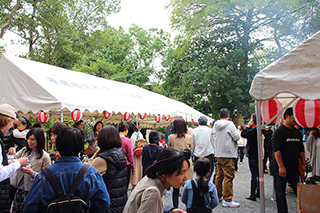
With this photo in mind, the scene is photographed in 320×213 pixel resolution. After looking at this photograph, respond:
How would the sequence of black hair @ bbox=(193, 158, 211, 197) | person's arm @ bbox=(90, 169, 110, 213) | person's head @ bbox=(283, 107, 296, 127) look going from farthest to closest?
person's head @ bbox=(283, 107, 296, 127) → black hair @ bbox=(193, 158, 211, 197) → person's arm @ bbox=(90, 169, 110, 213)

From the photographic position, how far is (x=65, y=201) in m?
1.72

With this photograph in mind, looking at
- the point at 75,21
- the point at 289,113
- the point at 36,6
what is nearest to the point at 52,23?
the point at 36,6

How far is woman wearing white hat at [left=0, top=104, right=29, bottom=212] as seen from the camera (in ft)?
7.67

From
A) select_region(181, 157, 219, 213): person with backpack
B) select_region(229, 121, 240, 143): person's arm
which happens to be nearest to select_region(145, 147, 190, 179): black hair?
select_region(181, 157, 219, 213): person with backpack

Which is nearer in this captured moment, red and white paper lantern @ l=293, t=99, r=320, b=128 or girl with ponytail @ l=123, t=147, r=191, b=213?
girl with ponytail @ l=123, t=147, r=191, b=213

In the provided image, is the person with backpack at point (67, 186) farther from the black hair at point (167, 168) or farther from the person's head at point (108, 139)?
the person's head at point (108, 139)

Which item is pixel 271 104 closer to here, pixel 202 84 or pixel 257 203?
pixel 257 203

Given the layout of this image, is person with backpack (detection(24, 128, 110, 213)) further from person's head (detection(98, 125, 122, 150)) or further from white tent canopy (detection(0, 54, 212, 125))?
white tent canopy (detection(0, 54, 212, 125))

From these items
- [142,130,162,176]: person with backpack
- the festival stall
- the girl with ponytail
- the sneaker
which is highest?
the festival stall

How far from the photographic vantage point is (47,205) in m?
1.73

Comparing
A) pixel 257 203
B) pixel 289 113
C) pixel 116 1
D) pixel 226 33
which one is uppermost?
pixel 116 1

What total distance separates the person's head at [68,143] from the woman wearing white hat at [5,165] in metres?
0.84

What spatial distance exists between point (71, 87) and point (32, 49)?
357 inches

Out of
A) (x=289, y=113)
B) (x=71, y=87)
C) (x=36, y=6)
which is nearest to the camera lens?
(x=289, y=113)
